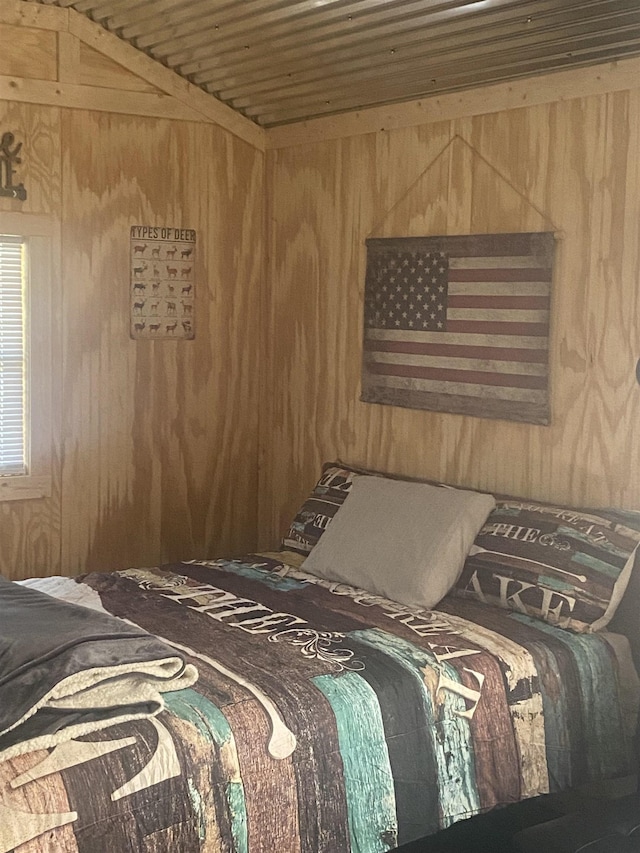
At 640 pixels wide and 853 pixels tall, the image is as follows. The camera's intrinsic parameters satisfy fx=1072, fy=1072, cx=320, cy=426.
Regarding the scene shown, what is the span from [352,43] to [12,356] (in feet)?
5.88

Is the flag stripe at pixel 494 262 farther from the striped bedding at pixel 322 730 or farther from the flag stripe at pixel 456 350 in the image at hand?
the striped bedding at pixel 322 730

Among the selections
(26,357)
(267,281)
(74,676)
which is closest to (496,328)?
(267,281)

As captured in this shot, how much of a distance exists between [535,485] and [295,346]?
146 cm

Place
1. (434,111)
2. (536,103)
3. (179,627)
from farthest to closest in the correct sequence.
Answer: (434,111), (536,103), (179,627)

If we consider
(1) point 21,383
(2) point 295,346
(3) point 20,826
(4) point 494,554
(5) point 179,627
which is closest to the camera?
(3) point 20,826

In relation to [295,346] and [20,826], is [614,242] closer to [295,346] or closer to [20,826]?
[295,346]

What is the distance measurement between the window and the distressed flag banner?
4.26 ft

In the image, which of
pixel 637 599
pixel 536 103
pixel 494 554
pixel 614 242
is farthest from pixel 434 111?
pixel 637 599

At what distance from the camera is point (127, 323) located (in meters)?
4.55

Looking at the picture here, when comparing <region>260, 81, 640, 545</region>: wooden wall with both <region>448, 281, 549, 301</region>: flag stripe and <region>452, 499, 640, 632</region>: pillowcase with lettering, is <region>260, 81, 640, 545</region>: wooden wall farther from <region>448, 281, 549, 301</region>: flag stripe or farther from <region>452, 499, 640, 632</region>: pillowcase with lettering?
<region>452, 499, 640, 632</region>: pillowcase with lettering

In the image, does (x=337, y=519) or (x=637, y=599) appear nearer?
(x=637, y=599)

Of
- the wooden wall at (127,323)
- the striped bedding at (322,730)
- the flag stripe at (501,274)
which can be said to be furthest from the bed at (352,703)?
the wooden wall at (127,323)

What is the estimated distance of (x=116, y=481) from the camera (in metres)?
4.59

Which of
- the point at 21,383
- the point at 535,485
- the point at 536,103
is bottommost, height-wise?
the point at 535,485
